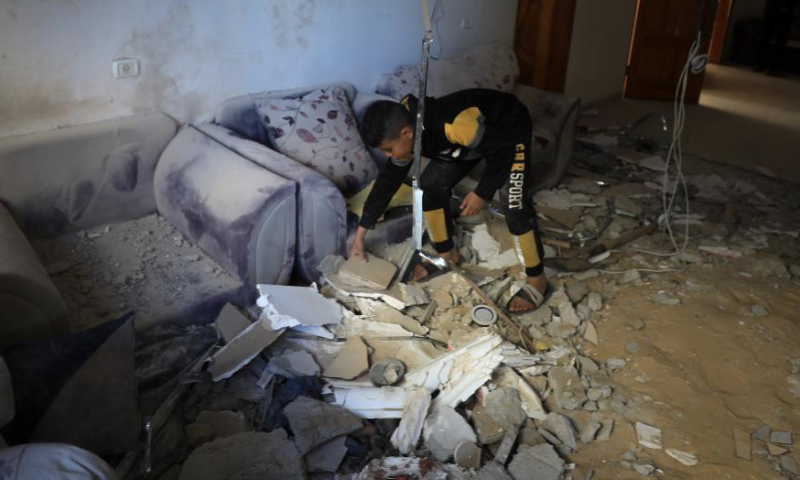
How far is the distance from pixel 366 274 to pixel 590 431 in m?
1.16

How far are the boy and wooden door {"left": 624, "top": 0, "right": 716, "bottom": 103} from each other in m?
4.21

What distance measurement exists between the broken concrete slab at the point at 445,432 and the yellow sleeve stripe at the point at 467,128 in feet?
3.41

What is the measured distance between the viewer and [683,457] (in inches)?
85.3

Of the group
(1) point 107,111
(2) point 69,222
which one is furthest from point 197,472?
(1) point 107,111

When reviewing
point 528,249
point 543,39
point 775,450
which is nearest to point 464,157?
point 528,249

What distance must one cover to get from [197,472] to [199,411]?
0.33 m

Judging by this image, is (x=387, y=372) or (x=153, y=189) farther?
(x=153, y=189)

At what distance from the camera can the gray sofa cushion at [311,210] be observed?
8.98 feet

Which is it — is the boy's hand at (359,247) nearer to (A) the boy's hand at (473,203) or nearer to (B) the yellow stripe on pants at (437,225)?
(B) the yellow stripe on pants at (437,225)

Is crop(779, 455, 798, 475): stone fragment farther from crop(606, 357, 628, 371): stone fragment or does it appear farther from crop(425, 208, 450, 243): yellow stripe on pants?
crop(425, 208, 450, 243): yellow stripe on pants

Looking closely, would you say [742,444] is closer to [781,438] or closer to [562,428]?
[781,438]

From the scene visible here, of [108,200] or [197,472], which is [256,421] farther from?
[108,200]

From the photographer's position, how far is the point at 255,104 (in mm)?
3295

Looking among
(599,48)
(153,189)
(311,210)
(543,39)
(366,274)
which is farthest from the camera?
(599,48)
